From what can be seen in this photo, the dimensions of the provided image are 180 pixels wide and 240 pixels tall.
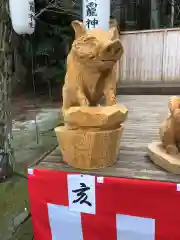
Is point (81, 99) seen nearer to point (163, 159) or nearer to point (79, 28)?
point (79, 28)

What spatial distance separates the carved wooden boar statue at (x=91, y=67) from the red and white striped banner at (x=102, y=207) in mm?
327

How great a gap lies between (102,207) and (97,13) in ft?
6.13

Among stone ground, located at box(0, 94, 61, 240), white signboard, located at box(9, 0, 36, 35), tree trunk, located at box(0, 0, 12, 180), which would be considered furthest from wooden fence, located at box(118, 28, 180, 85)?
tree trunk, located at box(0, 0, 12, 180)

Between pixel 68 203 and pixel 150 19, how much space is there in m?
4.91

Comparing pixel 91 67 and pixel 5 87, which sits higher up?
pixel 91 67

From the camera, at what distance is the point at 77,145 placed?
114 cm

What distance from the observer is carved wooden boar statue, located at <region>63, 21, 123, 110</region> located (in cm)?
108

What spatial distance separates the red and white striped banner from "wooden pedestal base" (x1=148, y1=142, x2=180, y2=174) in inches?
3.8

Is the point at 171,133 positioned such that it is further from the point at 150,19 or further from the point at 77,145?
the point at 150,19

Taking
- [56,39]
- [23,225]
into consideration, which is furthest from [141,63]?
[23,225]

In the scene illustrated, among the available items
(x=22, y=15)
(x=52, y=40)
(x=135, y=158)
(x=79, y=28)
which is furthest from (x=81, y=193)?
(x=52, y=40)

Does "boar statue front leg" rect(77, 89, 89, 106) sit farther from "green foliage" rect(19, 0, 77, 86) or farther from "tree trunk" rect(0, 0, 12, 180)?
"green foliage" rect(19, 0, 77, 86)

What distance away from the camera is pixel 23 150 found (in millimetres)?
3160

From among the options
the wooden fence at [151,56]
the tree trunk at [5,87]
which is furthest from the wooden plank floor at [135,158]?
the wooden fence at [151,56]
